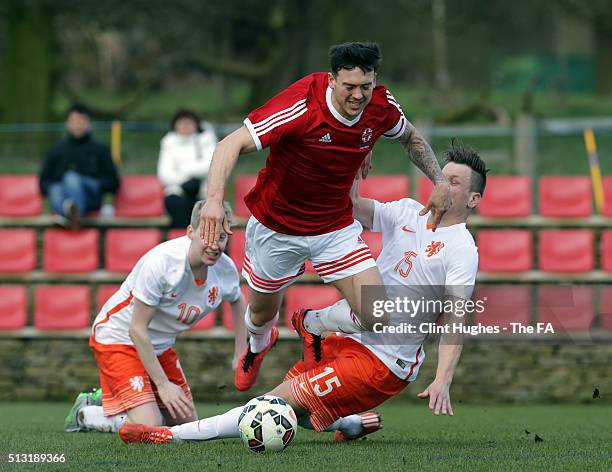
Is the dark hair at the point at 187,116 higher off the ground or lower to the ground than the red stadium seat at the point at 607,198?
higher

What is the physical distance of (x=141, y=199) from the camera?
487 inches

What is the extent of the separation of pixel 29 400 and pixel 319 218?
19.0 feet

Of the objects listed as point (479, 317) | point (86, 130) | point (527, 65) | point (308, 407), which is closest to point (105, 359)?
point (308, 407)

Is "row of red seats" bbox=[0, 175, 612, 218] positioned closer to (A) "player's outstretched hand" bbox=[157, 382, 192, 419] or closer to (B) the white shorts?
(B) the white shorts

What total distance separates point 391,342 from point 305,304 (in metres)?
5.21

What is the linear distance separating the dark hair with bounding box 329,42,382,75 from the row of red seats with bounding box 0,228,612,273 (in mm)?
5798

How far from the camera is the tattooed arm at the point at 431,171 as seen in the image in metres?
6.27

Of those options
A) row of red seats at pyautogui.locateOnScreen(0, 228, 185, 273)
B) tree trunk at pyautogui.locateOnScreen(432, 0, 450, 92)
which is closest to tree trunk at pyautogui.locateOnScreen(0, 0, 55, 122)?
row of red seats at pyautogui.locateOnScreen(0, 228, 185, 273)

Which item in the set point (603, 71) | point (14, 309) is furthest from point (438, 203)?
point (603, 71)

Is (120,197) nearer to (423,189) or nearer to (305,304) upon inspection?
(305,304)

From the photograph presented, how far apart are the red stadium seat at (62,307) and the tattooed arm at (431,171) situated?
575cm

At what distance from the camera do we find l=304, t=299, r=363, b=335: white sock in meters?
6.61

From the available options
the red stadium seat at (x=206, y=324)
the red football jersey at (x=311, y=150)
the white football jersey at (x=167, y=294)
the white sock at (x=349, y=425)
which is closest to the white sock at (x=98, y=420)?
the white football jersey at (x=167, y=294)

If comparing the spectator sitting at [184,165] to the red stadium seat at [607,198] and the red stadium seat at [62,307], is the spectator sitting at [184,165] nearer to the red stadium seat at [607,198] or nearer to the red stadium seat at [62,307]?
the red stadium seat at [62,307]
